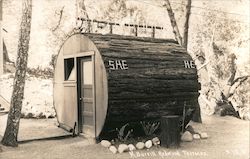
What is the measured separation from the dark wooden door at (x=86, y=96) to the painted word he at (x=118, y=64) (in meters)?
0.90

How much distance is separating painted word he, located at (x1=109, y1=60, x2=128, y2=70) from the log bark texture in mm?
58

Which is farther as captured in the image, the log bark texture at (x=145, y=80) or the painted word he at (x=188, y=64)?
the painted word he at (x=188, y=64)

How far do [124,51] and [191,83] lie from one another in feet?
7.12

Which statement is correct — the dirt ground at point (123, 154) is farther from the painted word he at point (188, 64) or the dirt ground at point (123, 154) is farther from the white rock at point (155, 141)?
the painted word he at point (188, 64)

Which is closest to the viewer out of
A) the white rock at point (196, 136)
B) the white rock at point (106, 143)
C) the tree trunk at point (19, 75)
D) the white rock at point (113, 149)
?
the white rock at point (113, 149)

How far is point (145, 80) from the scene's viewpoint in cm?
748

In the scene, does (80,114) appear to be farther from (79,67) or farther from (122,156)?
(122,156)

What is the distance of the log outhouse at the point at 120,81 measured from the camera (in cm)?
707

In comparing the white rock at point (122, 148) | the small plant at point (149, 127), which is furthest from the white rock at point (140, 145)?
the small plant at point (149, 127)

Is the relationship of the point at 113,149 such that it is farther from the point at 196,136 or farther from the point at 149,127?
the point at 196,136

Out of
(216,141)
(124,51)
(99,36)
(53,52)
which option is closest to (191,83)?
(216,141)

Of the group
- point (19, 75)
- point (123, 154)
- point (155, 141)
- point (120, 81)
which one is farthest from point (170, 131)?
point (19, 75)

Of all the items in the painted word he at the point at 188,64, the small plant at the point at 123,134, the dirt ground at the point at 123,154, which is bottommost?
the dirt ground at the point at 123,154

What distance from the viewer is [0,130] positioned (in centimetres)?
A: 866
